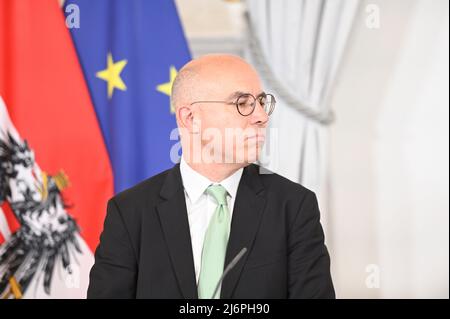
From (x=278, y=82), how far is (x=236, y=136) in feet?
5.76

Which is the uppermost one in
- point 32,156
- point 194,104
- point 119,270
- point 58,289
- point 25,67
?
point 25,67

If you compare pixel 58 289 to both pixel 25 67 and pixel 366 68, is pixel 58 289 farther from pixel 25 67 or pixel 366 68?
pixel 366 68

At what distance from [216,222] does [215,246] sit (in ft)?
0.23

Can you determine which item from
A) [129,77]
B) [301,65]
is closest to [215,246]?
[129,77]

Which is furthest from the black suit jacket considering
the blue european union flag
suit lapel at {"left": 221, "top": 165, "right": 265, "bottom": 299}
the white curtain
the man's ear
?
the white curtain

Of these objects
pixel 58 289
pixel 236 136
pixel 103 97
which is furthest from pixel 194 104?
pixel 58 289

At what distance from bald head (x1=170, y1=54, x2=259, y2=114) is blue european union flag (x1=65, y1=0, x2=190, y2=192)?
149 centimetres

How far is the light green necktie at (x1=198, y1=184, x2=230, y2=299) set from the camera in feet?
5.21

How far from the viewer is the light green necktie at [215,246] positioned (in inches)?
62.5

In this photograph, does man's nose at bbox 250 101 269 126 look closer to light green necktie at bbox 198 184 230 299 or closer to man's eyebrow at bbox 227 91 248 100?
man's eyebrow at bbox 227 91 248 100

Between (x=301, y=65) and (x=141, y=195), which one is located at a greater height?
Answer: (x=301, y=65)

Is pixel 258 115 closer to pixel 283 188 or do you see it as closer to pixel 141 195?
pixel 283 188

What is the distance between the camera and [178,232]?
64.5 inches

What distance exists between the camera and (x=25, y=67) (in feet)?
10.3
